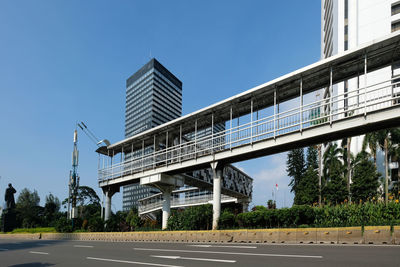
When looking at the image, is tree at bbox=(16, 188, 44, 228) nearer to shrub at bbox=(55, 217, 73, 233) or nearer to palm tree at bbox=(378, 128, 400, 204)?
shrub at bbox=(55, 217, 73, 233)

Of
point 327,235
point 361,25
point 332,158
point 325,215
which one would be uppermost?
point 361,25

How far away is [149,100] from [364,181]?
12812 centimetres

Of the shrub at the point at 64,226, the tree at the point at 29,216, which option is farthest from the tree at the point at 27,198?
the shrub at the point at 64,226

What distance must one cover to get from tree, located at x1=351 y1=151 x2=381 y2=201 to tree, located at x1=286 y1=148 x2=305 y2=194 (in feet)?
109

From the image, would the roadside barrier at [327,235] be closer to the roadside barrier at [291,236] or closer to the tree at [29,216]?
the roadside barrier at [291,236]

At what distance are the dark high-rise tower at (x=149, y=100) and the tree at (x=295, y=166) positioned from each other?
304 ft

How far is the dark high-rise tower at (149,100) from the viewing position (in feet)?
517

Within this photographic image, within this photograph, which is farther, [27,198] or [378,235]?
[27,198]

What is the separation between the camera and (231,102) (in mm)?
22156

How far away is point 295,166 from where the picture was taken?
74.8m

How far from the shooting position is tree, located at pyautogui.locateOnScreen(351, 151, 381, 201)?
39.0 metres

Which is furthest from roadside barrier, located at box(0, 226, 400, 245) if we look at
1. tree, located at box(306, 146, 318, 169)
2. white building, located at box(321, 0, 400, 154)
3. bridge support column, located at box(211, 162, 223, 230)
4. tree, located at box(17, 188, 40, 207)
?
tree, located at box(17, 188, 40, 207)

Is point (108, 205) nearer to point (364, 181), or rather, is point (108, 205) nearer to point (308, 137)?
point (308, 137)

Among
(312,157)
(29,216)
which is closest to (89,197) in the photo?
(29,216)
